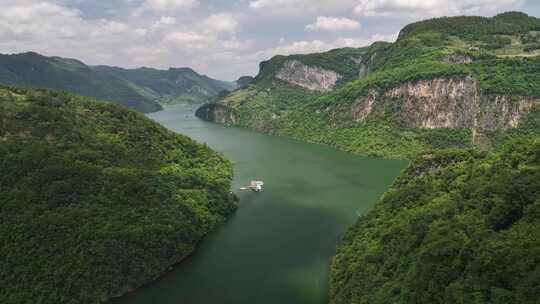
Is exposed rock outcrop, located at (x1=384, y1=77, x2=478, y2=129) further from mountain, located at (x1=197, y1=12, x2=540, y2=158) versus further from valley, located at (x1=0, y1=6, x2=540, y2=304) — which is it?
valley, located at (x1=0, y1=6, x2=540, y2=304)

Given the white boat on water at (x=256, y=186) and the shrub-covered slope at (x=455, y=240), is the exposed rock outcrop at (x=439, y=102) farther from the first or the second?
the shrub-covered slope at (x=455, y=240)

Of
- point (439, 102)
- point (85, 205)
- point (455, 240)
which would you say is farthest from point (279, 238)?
point (439, 102)

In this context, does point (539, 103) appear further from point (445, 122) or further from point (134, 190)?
point (134, 190)

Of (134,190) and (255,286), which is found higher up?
(134,190)

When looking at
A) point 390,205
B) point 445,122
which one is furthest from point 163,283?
point 445,122

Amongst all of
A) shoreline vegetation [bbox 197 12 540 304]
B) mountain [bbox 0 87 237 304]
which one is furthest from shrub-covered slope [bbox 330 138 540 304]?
mountain [bbox 0 87 237 304]
